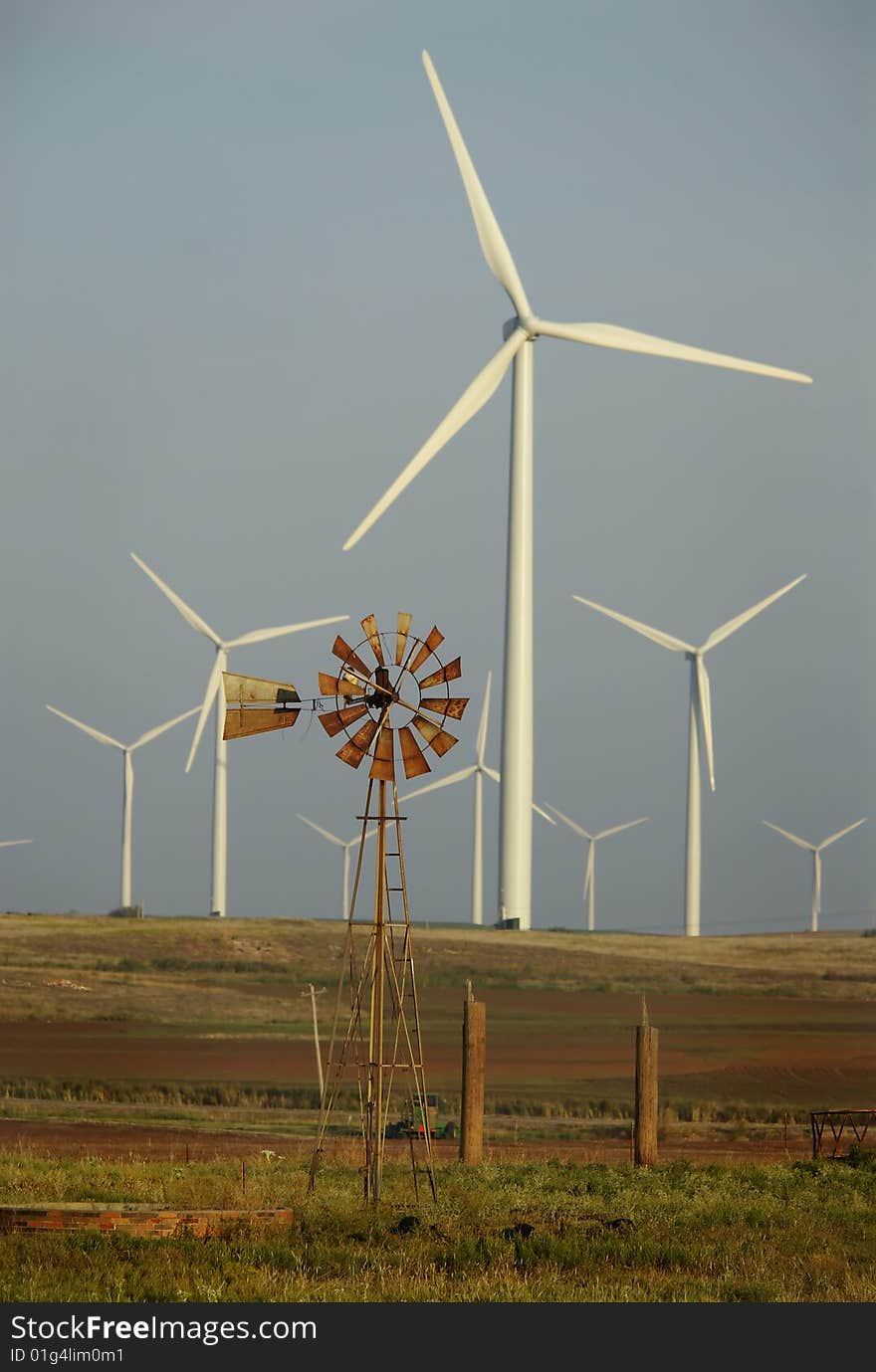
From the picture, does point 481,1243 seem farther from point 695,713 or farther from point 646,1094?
point 695,713

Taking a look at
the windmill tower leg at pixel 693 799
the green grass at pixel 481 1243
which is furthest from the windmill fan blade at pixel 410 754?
the windmill tower leg at pixel 693 799

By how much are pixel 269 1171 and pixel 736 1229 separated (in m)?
9.81

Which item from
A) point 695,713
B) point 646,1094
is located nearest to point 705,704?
point 695,713

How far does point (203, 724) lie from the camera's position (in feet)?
254

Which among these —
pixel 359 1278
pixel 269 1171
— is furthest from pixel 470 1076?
pixel 359 1278

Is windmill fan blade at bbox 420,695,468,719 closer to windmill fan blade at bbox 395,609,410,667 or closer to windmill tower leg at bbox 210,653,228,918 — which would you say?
windmill fan blade at bbox 395,609,410,667

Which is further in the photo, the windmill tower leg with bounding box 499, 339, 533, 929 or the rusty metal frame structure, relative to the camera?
the windmill tower leg with bounding box 499, 339, 533, 929

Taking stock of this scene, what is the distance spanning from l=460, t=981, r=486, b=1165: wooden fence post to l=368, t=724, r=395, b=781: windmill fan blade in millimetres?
8659

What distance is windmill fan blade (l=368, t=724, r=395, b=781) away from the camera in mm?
29297

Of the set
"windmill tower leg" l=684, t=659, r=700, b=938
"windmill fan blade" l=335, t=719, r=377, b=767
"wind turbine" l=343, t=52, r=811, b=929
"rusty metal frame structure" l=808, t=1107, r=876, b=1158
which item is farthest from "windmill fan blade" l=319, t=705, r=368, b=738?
"windmill tower leg" l=684, t=659, r=700, b=938

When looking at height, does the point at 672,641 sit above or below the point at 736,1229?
above

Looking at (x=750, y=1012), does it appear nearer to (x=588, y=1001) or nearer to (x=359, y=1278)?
(x=588, y=1001)

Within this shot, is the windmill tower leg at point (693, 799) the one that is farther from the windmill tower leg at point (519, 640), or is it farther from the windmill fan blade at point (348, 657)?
the windmill fan blade at point (348, 657)

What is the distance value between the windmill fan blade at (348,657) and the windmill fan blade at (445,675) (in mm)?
835
